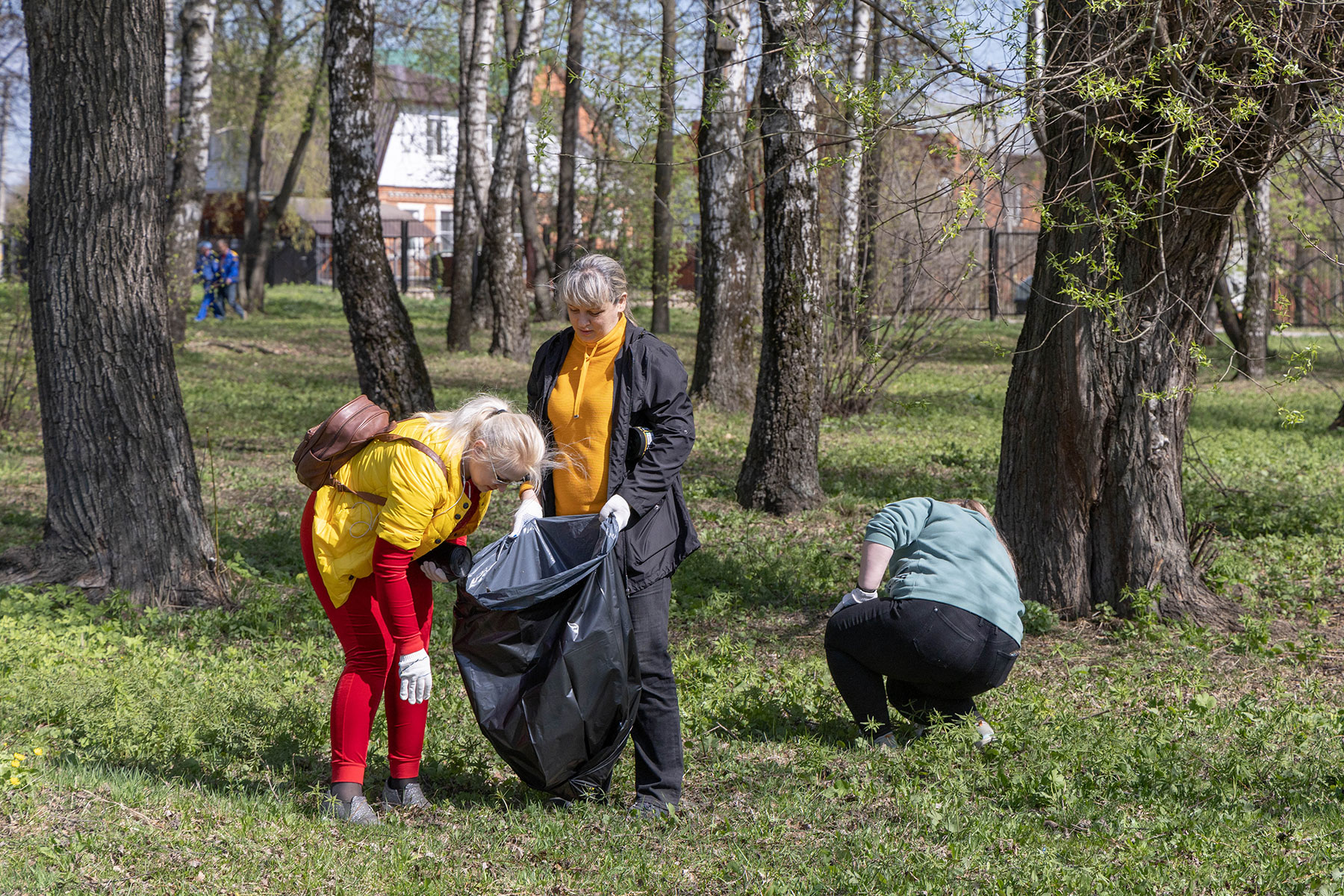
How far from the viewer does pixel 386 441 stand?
329cm

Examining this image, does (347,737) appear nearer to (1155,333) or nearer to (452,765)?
(452,765)

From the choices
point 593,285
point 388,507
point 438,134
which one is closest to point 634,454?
point 593,285

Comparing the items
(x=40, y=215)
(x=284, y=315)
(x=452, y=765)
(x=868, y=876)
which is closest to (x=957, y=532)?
(x=868, y=876)

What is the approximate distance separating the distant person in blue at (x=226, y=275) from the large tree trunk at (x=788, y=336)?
14880 millimetres

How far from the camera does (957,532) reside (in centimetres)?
377

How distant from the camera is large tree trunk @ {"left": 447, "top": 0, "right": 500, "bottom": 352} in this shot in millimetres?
13820

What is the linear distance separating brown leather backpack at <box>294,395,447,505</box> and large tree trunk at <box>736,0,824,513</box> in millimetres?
4106

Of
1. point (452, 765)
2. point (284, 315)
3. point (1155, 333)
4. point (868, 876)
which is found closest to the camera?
point (868, 876)

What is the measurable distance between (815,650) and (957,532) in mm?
1626

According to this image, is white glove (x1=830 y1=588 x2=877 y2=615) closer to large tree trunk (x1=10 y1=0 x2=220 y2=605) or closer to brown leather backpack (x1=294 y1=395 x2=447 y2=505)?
brown leather backpack (x1=294 y1=395 x2=447 y2=505)

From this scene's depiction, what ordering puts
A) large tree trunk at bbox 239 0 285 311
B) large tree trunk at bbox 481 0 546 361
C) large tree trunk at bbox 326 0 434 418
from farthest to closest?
large tree trunk at bbox 239 0 285 311 < large tree trunk at bbox 481 0 546 361 < large tree trunk at bbox 326 0 434 418

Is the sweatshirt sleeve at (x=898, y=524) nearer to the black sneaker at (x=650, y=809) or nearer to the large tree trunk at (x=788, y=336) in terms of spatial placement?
the black sneaker at (x=650, y=809)

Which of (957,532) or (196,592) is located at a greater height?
(957,532)

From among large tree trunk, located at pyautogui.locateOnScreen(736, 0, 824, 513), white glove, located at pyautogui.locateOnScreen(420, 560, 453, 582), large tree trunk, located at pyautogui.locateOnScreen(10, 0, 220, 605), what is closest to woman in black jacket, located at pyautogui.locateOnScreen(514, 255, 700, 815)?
white glove, located at pyautogui.locateOnScreen(420, 560, 453, 582)
